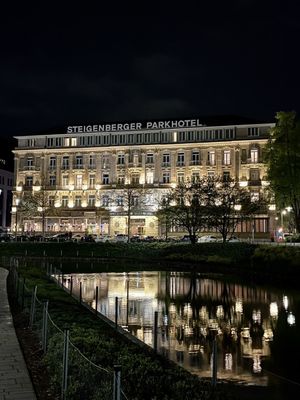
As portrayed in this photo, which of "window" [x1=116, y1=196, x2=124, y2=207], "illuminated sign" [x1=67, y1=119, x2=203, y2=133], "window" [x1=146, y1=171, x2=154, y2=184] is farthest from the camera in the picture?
"window" [x1=146, y1=171, x2=154, y2=184]

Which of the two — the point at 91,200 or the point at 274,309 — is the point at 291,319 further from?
the point at 91,200

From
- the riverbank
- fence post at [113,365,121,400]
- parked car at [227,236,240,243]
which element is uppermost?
parked car at [227,236,240,243]

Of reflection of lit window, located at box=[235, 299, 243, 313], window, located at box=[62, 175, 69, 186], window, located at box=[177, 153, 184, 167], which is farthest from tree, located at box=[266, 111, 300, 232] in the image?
window, located at box=[62, 175, 69, 186]

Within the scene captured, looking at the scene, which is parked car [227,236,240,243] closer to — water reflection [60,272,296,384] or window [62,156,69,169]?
water reflection [60,272,296,384]

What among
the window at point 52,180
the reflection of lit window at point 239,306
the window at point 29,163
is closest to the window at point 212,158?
the window at point 52,180

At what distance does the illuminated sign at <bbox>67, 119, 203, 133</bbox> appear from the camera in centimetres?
9662

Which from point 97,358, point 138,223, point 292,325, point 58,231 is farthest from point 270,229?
point 97,358

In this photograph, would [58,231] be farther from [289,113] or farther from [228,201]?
[289,113]

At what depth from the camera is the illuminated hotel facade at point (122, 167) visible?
3703 inches

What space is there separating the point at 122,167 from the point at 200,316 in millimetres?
79611

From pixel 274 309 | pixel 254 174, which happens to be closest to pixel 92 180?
pixel 254 174

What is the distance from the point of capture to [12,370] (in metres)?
10.4

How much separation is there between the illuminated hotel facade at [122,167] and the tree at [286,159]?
37910 mm

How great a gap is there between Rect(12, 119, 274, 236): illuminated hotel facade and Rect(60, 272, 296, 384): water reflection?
58.3 meters
